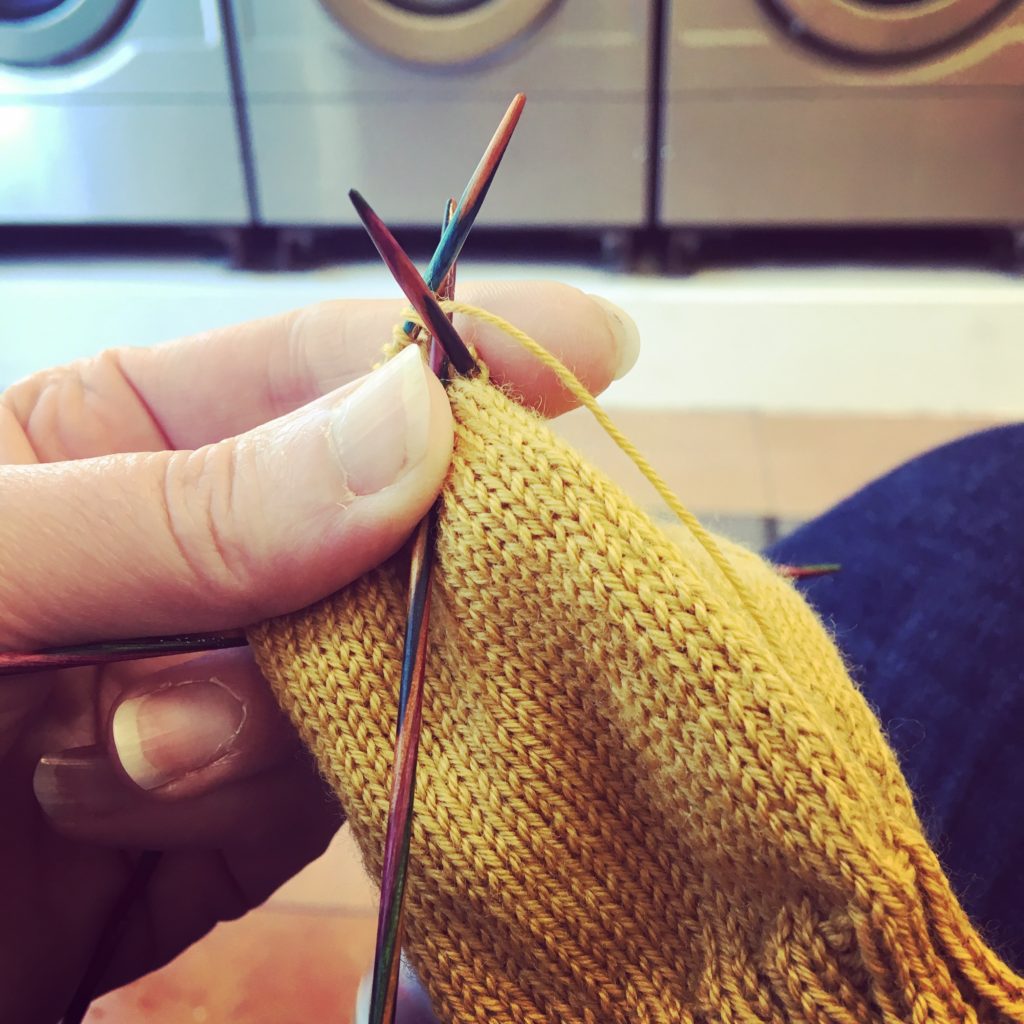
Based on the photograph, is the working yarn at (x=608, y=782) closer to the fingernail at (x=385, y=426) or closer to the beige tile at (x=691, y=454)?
the fingernail at (x=385, y=426)

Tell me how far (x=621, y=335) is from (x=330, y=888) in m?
0.62

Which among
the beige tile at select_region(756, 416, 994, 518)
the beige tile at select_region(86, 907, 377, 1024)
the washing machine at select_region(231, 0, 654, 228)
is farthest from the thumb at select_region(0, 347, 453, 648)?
the washing machine at select_region(231, 0, 654, 228)

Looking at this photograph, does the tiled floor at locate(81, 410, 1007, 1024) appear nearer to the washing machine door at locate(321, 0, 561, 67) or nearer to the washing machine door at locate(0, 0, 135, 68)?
the washing machine door at locate(321, 0, 561, 67)

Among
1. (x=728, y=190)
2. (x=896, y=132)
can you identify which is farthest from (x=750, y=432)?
(x=896, y=132)

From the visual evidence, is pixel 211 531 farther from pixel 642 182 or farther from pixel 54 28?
pixel 54 28

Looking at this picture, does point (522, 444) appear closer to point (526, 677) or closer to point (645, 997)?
point (526, 677)

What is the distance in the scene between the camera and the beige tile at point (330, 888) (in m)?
0.83

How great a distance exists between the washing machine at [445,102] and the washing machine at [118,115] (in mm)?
74

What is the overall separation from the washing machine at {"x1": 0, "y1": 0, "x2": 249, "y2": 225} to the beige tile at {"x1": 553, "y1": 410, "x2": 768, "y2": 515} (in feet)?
2.50

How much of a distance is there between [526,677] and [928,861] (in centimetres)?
18

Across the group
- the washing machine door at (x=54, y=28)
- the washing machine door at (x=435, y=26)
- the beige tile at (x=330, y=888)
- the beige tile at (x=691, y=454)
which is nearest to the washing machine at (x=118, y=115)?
the washing machine door at (x=54, y=28)

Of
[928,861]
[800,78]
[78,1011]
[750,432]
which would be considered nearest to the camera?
[928,861]

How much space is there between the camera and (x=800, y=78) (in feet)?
4.35

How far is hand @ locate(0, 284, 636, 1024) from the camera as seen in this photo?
0.38 meters
